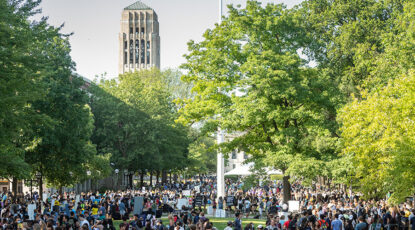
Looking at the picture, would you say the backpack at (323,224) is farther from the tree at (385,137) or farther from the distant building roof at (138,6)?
the distant building roof at (138,6)

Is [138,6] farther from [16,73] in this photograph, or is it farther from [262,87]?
[16,73]

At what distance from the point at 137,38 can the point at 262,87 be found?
95.0m

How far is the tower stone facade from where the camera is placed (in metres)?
118

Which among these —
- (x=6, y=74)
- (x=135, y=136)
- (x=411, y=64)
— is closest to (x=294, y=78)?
(x=411, y=64)

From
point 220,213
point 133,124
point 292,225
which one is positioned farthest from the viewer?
point 133,124

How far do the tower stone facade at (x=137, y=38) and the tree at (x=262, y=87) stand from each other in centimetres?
8843

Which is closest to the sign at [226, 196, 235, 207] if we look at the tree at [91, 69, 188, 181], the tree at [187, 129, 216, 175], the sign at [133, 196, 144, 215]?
the tree at [187, 129, 216, 175]

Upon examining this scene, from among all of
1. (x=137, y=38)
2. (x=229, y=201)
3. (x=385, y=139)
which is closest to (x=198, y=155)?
(x=137, y=38)

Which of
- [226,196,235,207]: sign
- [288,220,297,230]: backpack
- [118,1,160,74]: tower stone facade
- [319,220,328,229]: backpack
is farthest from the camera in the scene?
[118,1,160,74]: tower stone facade

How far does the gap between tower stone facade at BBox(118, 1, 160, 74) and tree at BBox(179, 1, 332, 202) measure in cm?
8843

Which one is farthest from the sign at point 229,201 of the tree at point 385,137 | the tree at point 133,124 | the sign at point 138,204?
the tree at point 133,124

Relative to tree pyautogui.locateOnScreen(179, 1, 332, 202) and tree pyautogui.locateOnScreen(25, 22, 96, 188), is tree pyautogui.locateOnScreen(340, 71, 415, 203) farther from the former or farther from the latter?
tree pyautogui.locateOnScreen(25, 22, 96, 188)

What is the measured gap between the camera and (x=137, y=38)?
389 ft

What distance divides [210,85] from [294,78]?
5.16m
